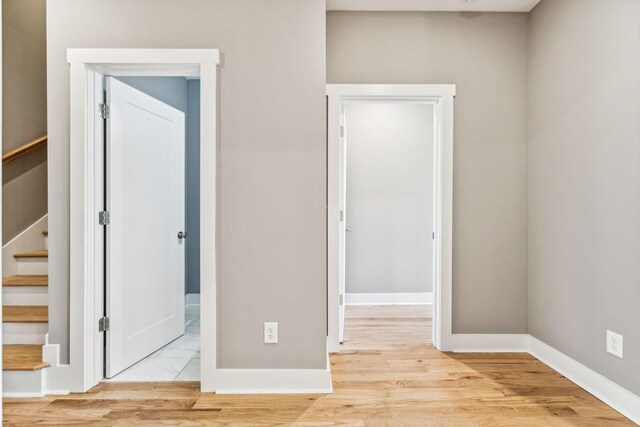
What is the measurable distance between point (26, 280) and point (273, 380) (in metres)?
1.88

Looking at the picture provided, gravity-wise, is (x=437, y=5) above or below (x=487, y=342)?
A: above

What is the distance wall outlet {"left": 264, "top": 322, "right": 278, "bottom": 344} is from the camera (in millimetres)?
2596

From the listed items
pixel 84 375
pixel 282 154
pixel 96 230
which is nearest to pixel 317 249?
pixel 282 154

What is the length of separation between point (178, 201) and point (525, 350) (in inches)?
118

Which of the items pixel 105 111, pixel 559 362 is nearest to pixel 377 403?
pixel 559 362

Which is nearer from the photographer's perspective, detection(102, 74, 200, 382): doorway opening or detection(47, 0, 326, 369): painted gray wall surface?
detection(47, 0, 326, 369): painted gray wall surface

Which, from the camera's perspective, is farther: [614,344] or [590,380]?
[590,380]

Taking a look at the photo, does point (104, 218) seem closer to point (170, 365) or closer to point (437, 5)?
point (170, 365)

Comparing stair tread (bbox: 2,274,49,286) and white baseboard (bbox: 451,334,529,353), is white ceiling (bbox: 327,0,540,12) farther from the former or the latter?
stair tread (bbox: 2,274,49,286)

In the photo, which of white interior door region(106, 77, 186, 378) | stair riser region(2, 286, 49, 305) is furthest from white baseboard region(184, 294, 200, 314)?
stair riser region(2, 286, 49, 305)

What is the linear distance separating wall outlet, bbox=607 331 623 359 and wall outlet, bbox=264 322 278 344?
76.4 inches

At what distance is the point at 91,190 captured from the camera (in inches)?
102

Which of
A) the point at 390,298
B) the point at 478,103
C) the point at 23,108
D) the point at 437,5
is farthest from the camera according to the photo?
the point at 390,298

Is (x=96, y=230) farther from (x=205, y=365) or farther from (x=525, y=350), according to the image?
(x=525, y=350)
